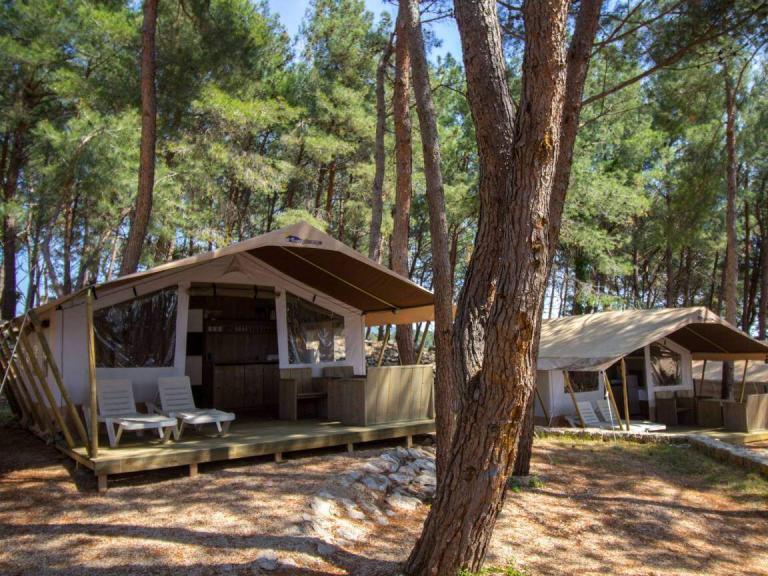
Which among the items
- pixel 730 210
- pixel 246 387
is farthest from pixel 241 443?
pixel 730 210

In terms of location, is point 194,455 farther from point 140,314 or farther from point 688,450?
point 688,450

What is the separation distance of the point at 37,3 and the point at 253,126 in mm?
4269

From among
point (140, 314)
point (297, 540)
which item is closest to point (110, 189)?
point (140, 314)

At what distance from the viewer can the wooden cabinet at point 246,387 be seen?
8.30 meters

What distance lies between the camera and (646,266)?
22.2m

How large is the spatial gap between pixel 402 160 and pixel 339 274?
169cm

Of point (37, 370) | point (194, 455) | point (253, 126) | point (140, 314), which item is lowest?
point (194, 455)

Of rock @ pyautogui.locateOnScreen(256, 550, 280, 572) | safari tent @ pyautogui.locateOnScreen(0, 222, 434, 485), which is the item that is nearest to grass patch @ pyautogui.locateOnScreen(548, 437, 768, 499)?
safari tent @ pyautogui.locateOnScreen(0, 222, 434, 485)

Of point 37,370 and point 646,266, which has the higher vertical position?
point 646,266

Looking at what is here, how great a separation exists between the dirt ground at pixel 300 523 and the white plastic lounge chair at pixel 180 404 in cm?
52

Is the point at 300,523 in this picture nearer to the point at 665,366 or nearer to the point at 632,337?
the point at 632,337

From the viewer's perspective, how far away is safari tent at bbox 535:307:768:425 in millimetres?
9391

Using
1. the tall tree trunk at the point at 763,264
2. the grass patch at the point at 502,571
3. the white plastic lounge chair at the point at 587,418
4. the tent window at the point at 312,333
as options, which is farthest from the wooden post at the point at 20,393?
the tall tree trunk at the point at 763,264

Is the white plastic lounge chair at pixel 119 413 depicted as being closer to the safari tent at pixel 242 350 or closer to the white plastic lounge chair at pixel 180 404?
the safari tent at pixel 242 350
